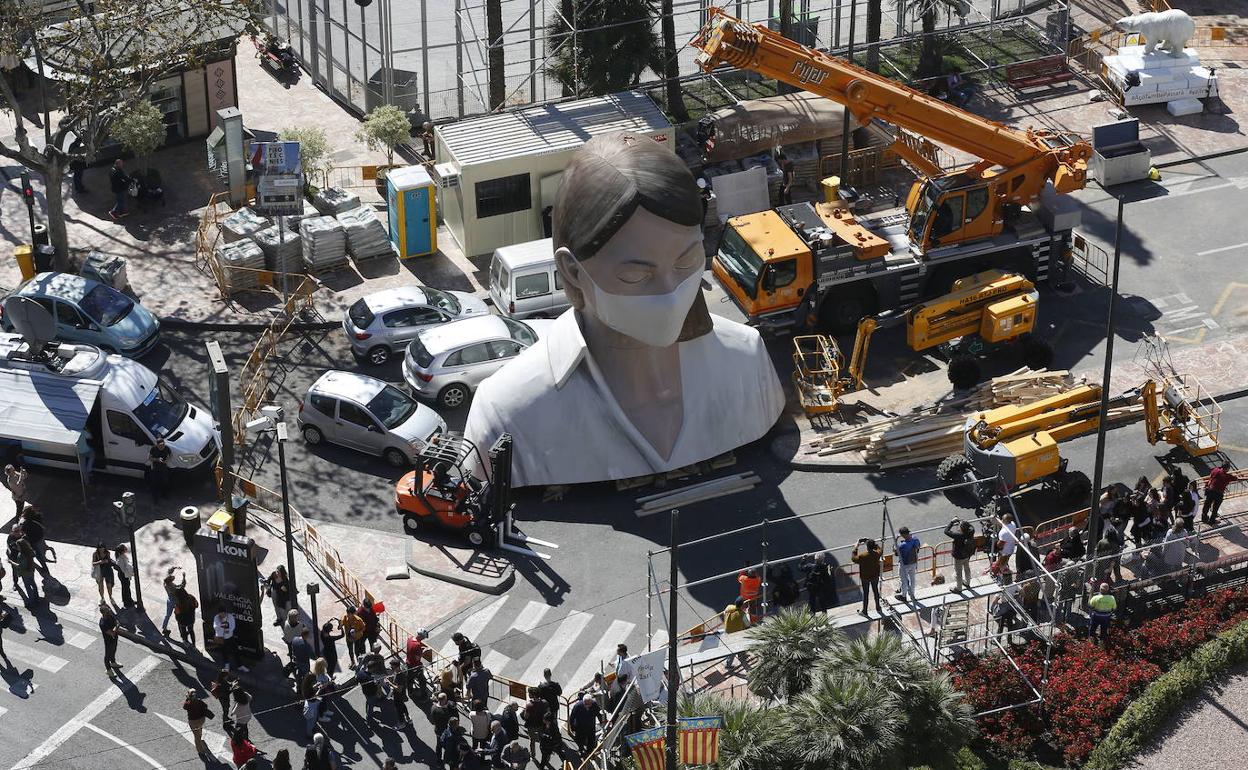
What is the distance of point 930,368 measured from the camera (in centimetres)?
4072

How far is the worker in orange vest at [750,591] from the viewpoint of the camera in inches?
1291

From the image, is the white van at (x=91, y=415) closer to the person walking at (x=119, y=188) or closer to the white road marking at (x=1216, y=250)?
the person walking at (x=119, y=188)

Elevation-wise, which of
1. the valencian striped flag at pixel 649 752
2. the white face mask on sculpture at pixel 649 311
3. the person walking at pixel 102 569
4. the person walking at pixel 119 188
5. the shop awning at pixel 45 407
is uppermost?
the white face mask on sculpture at pixel 649 311

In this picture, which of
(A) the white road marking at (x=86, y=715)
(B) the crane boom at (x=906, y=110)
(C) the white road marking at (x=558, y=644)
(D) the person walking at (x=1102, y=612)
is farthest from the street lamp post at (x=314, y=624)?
(B) the crane boom at (x=906, y=110)

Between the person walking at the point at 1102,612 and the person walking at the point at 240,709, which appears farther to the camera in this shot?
the person walking at the point at 1102,612

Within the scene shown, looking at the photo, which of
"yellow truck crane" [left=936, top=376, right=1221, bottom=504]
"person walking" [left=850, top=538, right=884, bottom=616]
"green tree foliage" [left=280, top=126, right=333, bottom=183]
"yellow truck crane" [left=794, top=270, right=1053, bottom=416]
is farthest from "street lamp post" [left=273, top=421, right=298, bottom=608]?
"green tree foliage" [left=280, top=126, right=333, bottom=183]

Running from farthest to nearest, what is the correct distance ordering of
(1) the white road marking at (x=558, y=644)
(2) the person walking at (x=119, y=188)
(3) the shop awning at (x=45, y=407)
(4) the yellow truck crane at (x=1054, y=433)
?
(2) the person walking at (x=119, y=188), (3) the shop awning at (x=45, y=407), (4) the yellow truck crane at (x=1054, y=433), (1) the white road marking at (x=558, y=644)

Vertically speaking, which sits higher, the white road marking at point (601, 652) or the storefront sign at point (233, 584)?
the storefront sign at point (233, 584)

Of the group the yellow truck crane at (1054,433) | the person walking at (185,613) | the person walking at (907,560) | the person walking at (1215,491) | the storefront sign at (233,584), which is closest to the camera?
the storefront sign at (233,584)

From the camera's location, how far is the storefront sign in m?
31.7

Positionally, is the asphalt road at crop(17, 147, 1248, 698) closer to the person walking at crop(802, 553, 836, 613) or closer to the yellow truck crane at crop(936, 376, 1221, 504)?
the yellow truck crane at crop(936, 376, 1221, 504)

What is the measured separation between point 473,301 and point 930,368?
10.7m

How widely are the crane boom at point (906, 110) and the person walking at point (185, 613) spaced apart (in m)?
17.4

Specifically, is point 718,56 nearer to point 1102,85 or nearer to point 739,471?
point 739,471
